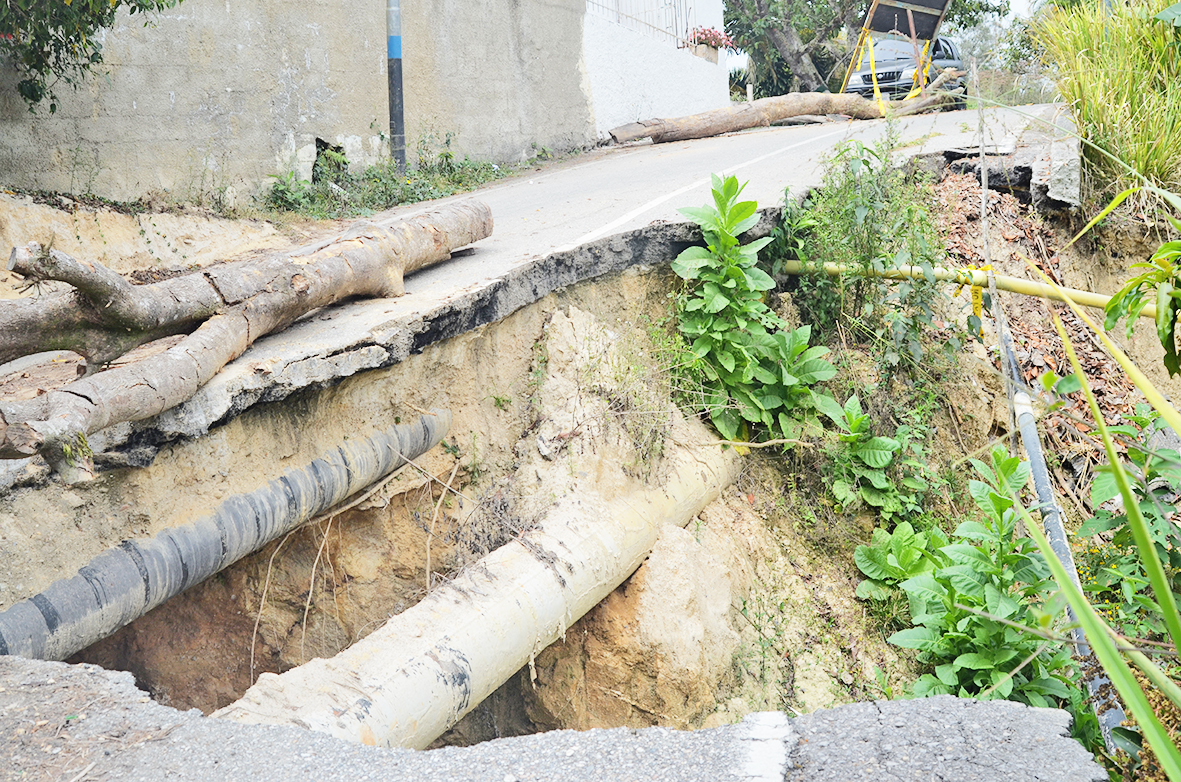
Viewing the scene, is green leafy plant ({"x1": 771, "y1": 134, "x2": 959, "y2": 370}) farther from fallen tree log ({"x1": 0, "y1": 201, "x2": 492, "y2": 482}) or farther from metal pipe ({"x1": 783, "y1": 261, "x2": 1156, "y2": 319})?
fallen tree log ({"x1": 0, "y1": 201, "x2": 492, "y2": 482})

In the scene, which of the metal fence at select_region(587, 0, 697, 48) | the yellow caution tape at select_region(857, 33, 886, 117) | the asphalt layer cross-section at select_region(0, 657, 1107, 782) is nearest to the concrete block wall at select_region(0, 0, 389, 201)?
the metal fence at select_region(587, 0, 697, 48)

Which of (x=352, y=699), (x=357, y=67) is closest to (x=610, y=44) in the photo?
(x=357, y=67)

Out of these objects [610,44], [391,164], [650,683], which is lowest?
[650,683]

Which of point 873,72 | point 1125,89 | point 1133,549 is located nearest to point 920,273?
point 1133,549

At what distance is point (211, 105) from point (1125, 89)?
7.47m

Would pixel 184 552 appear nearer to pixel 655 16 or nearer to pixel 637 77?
pixel 637 77

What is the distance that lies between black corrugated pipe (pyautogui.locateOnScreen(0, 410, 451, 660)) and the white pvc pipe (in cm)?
65

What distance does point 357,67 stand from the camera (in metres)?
9.01

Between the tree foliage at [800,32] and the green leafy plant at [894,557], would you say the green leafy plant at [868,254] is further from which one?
the tree foliage at [800,32]

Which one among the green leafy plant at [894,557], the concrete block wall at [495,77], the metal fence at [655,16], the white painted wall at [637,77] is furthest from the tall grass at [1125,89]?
the metal fence at [655,16]

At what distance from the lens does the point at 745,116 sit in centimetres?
1309

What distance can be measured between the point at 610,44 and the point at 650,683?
38.0ft

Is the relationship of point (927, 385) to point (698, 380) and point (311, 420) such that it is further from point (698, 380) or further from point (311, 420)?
point (311, 420)

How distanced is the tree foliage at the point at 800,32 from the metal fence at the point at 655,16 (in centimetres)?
334
